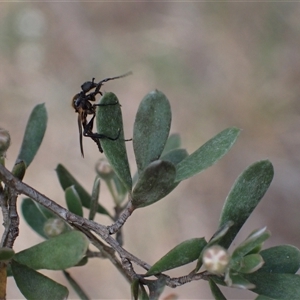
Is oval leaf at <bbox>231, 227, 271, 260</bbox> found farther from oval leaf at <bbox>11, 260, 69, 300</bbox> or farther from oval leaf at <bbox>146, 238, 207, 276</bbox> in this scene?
oval leaf at <bbox>11, 260, 69, 300</bbox>

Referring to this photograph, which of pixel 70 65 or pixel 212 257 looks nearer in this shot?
pixel 212 257

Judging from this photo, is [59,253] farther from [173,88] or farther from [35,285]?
[173,88]

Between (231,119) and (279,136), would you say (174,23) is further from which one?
(279,136)

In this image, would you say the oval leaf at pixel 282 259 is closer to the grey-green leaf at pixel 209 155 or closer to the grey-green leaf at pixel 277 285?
the grey-green leaf at pixel 277 285

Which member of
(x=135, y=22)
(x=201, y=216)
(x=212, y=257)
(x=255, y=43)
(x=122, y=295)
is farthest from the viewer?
(x=135, y=22)

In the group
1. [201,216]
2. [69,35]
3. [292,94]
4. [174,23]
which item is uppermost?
[69,35]

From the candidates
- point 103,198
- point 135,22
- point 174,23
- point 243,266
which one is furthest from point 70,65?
point 243,266

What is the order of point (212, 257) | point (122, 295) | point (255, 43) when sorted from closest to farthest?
point (212, 257), point (122, 295), point (255, 43)
